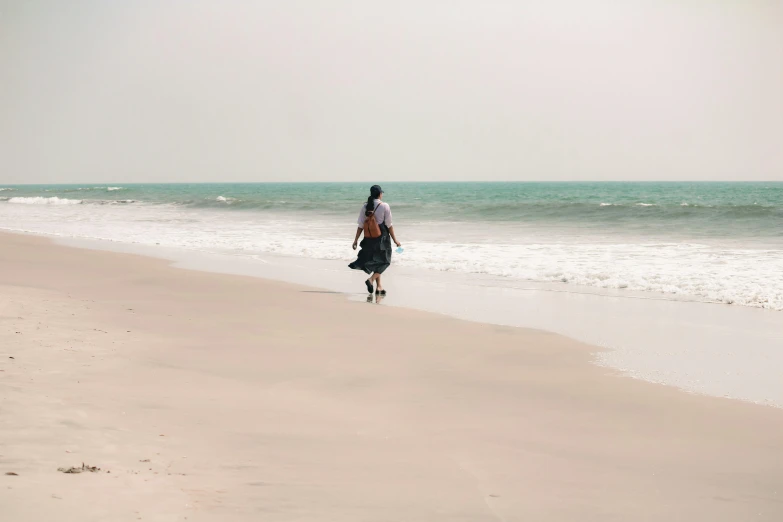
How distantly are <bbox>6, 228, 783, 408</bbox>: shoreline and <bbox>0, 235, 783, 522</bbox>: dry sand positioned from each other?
1.58ft

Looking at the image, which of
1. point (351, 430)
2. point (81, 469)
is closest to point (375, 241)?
point (351, 430)

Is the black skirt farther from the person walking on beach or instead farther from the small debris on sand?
the small debris on sand

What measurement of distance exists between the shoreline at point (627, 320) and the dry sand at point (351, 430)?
19.0 inches

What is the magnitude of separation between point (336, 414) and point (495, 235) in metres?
20.9

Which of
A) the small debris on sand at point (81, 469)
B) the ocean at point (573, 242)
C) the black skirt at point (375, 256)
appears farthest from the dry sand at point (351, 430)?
the ocean at point (573, 242)

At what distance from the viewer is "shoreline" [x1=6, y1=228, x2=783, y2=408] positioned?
676cm

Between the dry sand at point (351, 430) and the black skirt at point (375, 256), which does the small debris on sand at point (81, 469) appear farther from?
the black skirt at point (375, 256)

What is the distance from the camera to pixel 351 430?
4875 mm

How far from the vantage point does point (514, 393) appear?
236 inches

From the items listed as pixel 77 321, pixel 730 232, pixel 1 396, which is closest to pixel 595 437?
pixel 1 396

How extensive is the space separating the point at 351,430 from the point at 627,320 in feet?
19.1

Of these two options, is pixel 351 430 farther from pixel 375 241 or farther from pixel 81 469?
pixel 375 241

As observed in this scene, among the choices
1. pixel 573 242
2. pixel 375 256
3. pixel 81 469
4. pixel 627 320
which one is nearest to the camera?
pixel 81 469

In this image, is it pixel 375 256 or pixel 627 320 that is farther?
pixel 375 256
